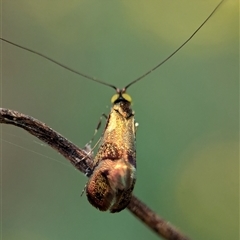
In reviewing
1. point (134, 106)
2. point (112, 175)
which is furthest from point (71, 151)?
point (134, 106)

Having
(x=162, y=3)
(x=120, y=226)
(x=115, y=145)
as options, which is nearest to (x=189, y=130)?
(x=120, y=226)

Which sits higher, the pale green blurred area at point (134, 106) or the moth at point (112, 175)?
the pale green blurred area at point (134, 106)

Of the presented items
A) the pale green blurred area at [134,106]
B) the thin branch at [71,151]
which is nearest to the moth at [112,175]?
the thin branch at [71,151]

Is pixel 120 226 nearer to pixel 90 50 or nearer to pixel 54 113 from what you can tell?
pixel 54 113

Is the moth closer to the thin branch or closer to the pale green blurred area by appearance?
the thin branch

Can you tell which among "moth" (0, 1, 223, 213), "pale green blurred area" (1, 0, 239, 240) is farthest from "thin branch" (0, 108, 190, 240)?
"pale green blurred area" (1, 0, 239, 240)

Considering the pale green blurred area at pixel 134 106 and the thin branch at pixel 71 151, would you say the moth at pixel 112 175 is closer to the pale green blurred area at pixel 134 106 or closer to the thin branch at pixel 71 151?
the thin branch at pixel 71 151
